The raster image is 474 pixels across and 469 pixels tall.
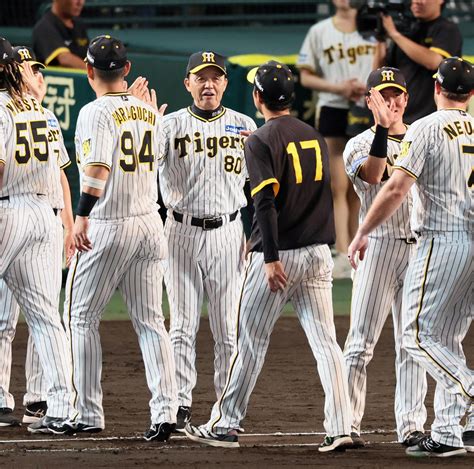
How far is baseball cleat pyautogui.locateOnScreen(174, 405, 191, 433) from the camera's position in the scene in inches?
313

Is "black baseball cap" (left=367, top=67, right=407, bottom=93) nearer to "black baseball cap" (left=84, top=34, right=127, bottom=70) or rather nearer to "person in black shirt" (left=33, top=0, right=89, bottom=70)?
"black baseball cap" (left=84, top=34, right=127, bottom=70)

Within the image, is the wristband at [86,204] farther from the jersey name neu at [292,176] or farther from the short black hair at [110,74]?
the jersey name neu at [292,176]

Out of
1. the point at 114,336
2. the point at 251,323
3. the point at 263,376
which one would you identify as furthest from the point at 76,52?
the point at 251,323

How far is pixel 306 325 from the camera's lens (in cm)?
725

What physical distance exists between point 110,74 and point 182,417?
75.0 inches

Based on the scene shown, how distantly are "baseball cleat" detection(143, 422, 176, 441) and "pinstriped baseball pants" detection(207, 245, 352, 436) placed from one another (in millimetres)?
481

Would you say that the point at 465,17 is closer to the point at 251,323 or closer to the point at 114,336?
the point at 114,336

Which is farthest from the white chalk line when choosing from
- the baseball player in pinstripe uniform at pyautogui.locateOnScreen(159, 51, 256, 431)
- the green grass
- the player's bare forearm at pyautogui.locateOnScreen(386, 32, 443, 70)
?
the player's bare forearm at pyautogui.locateOnScreen(386, 32, 443, 70)

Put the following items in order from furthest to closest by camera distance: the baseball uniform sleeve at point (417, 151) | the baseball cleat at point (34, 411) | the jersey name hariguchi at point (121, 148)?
the baseball cleat at point (34, 411), the jersey name hariguchi at point (121, 148), the baseball uniform sleeve at point (417, 151)

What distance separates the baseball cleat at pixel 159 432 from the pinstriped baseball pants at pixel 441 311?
1.32 metres

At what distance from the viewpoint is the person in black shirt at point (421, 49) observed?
12.5m

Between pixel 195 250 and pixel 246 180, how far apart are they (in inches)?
22.2

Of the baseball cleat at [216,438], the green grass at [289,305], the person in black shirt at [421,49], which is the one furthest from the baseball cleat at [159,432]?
the person in black shirt at [421,49]

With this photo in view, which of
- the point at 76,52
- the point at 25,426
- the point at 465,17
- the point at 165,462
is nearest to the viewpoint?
the point at 165,462
